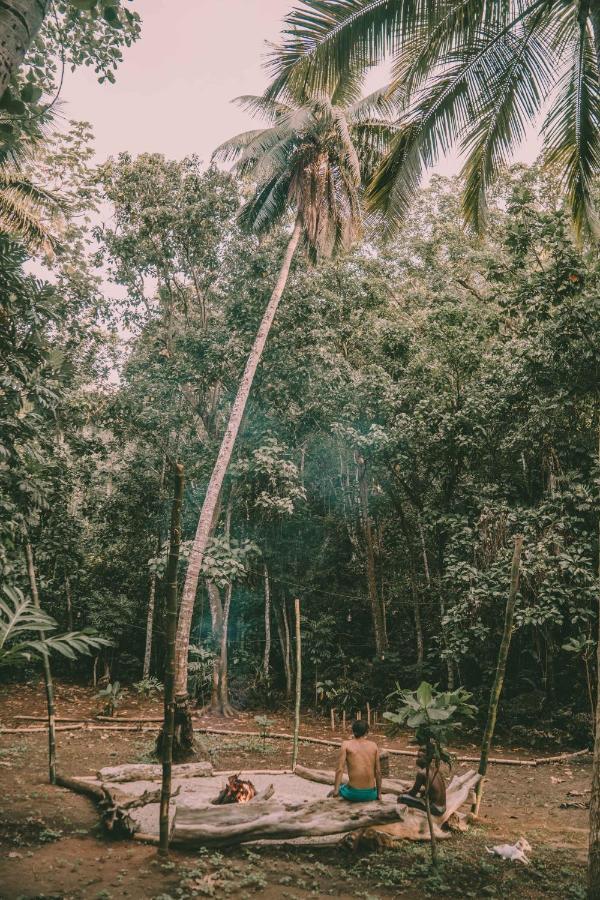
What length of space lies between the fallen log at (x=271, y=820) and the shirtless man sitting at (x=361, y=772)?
10 centimetres

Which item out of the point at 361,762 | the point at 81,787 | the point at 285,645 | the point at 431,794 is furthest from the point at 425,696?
the point at 285,645

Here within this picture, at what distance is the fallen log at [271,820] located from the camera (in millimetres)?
4816

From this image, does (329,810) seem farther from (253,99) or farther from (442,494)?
(253,99)

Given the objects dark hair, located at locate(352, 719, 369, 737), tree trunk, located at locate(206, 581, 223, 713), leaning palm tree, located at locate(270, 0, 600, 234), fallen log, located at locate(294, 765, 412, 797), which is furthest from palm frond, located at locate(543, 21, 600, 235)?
tree trunk, located at locate(206, 581, 223, 713)

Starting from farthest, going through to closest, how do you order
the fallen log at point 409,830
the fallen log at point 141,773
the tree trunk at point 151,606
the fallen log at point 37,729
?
the tree trunk at point 151,606 → the fallen log at point 37,729 → the fallen log at point 141,773 → the fallen log at point 409,830

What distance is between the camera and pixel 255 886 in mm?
4156

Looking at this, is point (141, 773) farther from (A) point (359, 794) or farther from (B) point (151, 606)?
(B) point (151, 606)

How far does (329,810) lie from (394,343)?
9.66 m

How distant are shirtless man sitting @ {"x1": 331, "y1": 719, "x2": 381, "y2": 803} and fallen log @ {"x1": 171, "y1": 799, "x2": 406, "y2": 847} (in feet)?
0.33

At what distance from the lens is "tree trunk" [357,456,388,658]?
13953 mm

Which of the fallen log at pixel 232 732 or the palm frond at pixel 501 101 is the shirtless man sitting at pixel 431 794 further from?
the palm frond at pixel 501 101

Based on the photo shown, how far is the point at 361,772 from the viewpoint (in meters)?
5.40

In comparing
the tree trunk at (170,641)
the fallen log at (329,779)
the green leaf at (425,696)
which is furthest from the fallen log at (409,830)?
the tree trunk at (170,641)

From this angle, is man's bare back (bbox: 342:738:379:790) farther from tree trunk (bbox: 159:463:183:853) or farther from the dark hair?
tree trunk (bbox: 159:463:183:853)
